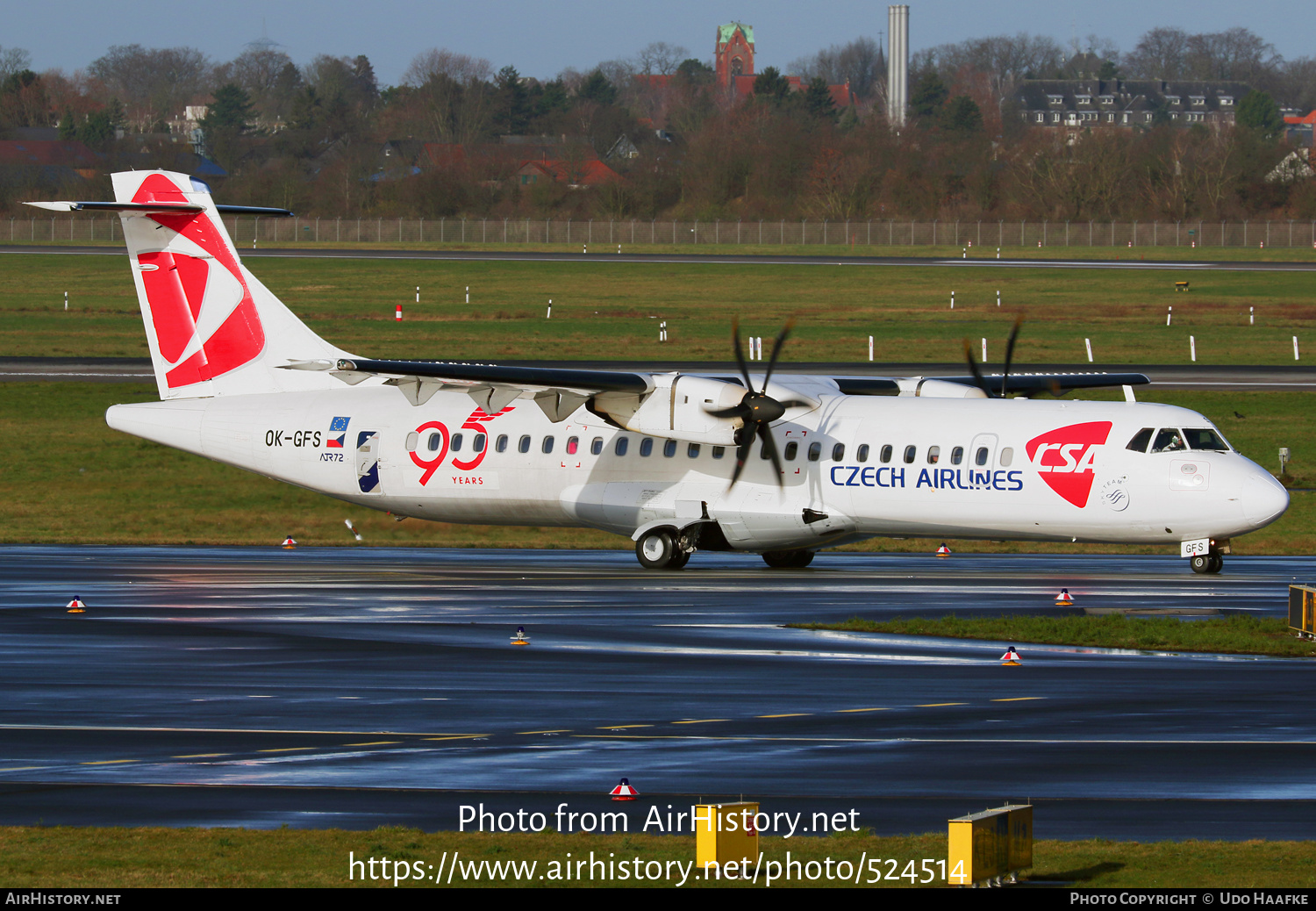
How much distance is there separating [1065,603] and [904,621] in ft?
9.62

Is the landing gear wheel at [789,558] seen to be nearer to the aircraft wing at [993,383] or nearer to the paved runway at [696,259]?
the aircraft wing at [993,383]

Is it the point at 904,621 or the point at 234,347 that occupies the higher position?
the point at 234,347

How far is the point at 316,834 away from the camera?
1075 cm

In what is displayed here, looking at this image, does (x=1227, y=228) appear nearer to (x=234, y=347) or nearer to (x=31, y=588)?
(x=234, y=347)

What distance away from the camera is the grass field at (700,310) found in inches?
2414

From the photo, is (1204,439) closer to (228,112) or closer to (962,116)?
(962,116)

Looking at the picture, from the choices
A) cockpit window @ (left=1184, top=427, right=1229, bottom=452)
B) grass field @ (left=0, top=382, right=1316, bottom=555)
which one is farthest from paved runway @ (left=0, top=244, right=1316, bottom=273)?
cockpit window @ (left=1184, top=427, right=1229, bottom=452)

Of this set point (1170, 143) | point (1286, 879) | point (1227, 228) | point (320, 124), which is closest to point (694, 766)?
point (1286, 879)

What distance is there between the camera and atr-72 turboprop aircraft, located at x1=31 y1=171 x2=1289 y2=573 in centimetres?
2616

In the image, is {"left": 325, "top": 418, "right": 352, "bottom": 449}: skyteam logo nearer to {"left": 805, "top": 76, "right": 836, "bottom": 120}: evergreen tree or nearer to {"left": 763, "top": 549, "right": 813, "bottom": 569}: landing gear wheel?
{"left": 763, "top": 549, "right": 813, "bottom": 569}: landing gear wheel

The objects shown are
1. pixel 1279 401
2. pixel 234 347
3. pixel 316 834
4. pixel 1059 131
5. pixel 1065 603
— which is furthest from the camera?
pixel 1059 131

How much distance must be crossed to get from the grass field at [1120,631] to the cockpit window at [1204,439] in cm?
511

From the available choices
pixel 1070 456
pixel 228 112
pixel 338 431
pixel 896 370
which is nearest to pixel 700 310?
pixel 896 370

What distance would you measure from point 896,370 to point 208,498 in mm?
21047
